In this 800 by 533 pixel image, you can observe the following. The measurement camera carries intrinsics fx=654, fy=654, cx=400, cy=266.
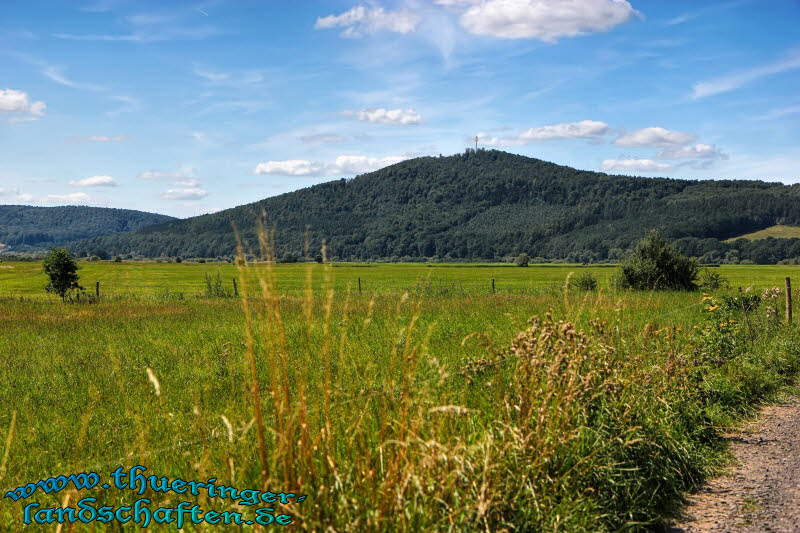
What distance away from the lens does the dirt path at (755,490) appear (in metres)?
4.68

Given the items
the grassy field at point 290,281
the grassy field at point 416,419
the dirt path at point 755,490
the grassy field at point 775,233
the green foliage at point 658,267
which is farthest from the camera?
the grassy field at point 775,233

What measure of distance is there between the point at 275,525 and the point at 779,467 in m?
4.67

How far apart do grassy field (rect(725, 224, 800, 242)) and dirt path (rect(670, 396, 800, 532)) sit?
151012mm

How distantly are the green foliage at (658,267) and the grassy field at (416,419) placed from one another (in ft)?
62.2

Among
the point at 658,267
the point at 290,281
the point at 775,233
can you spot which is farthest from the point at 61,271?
the point at 775,233

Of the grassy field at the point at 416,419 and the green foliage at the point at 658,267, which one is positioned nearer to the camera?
the grassy field at the point at 416,419

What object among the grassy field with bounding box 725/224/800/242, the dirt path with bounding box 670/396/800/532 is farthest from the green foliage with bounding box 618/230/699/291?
the grassy field with bounding box 725/224/800/242

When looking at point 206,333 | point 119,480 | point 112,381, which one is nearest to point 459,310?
point 206,333

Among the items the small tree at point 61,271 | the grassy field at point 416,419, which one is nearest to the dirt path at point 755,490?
the grassy field at point 416,419

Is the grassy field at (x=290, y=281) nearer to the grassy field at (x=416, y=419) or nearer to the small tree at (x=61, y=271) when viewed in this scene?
the grassy field at (x=416, y=419)

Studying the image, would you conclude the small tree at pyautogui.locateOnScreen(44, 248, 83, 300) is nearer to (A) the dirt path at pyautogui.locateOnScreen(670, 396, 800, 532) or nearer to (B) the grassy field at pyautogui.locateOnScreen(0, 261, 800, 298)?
(B) the grassy field at pyautogui.locateOnScreen(0, 261, 800, 298)

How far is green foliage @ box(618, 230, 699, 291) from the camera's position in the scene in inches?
1248

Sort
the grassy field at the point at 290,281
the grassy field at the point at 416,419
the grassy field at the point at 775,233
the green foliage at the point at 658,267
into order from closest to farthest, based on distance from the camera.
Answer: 1. the grassy field at the point at 416,419
2. the green foliage at the point at 658,267
3. the grassy field at the point at 290,281
4. the grassy field at the point at 775,233

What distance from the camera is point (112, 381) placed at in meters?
10.3
